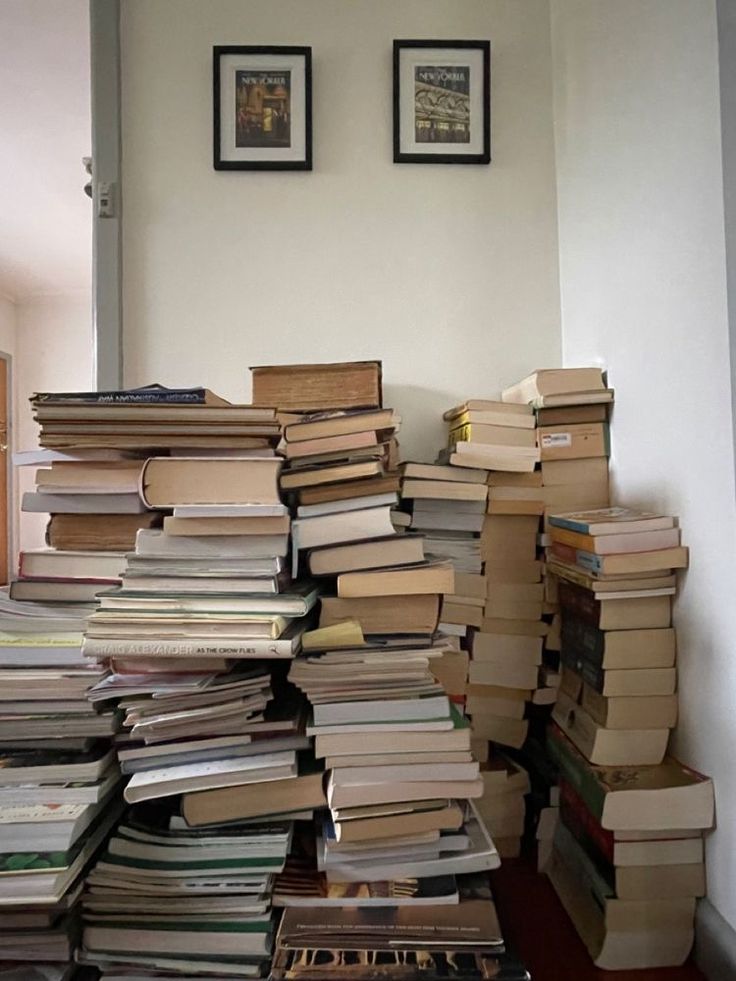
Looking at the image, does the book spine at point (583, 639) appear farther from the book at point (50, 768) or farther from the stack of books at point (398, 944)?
the book at point (50, 768)

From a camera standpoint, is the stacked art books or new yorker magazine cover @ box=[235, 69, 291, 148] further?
new yorker magazine cover @ box=[235, 69, 291, 148]

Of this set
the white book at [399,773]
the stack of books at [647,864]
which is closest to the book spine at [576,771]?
the stack of books at [647,864]

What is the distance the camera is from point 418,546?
1.03 m

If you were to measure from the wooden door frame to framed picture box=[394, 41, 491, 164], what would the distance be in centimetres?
413

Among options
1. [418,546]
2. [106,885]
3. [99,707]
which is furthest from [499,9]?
[106,885]

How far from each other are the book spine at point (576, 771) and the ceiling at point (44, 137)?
2.22m

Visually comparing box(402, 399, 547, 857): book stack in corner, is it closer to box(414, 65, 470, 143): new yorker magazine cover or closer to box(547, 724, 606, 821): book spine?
box(547, 724, 606, 821): book spine

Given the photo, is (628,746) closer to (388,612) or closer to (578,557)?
(578,557)

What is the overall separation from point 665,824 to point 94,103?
6.01ft

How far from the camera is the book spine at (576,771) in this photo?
103 centimetres

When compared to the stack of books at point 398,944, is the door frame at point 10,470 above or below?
above

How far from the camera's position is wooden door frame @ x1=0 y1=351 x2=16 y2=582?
477cm

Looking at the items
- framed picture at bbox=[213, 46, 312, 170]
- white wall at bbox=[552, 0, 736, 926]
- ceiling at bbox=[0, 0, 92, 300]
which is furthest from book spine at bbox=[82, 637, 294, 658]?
ceiling at bbox=[0, 0, 92, 300]

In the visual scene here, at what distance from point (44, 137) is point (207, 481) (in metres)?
2.40
